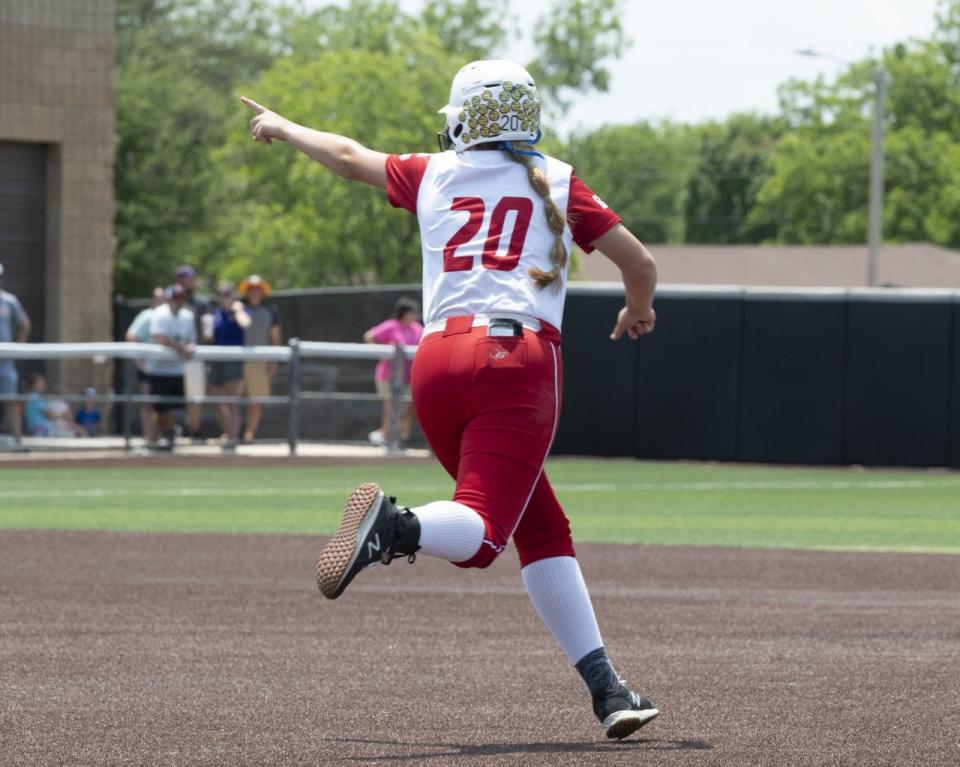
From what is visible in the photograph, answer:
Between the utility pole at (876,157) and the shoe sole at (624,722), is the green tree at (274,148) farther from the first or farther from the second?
the shoe sole at (624,722)

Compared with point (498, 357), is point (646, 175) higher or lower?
higher

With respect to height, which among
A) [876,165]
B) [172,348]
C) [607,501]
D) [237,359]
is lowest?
[607,501]

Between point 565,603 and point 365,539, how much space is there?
0.98 m

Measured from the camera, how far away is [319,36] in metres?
74.9

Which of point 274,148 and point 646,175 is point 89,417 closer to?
point 274,148

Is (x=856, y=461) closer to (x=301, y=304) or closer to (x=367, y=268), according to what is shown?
(x=301, y=304)

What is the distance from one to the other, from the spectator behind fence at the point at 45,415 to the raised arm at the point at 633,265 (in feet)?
50.3

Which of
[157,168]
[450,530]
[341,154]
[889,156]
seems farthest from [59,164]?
[889,156]

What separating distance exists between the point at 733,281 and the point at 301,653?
171ft

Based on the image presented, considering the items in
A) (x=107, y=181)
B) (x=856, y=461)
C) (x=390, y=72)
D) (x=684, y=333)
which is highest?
(x=390, y=72)

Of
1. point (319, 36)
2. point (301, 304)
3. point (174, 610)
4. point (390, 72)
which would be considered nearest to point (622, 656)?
point (174, 610)

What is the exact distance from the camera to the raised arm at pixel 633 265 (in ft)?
18.4

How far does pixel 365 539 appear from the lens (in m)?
5.04

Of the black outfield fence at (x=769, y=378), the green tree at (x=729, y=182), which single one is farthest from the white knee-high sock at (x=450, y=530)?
the green tree at (x=729, y=182)
